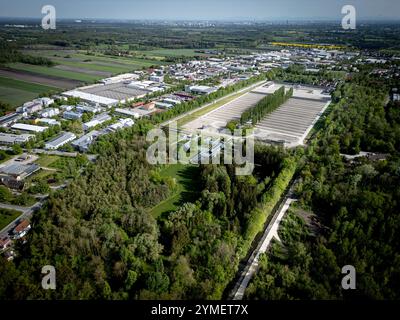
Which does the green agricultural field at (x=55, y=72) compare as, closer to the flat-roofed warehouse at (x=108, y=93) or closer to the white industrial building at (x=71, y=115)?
the flat-roofed warehouse at (x=108, y=93)

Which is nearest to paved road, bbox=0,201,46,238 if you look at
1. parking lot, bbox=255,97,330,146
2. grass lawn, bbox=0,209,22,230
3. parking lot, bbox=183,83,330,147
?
grass lawn, bbox=0,209,22,230

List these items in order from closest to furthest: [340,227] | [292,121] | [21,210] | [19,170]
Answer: [340,227] < [21,210] < [19,170] < [292,121]

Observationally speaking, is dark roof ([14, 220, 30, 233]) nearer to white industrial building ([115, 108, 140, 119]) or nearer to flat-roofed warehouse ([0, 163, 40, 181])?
flat-roofed warehouse ([0, 163, 40, 181])

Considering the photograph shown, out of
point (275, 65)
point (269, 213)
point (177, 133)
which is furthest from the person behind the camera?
point (275, 65)

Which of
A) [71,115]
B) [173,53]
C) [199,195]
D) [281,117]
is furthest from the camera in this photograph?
[173,53]

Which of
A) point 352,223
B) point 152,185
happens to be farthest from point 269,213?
point 152,185

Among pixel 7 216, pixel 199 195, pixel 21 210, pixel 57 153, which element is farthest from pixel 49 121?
pixel 199 195

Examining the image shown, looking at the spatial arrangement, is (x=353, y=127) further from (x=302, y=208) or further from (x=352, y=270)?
(x=352, y=270)

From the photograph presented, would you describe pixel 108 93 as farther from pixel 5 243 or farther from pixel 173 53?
pixel 173 53
